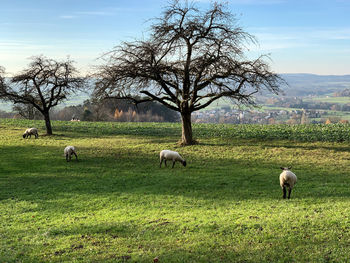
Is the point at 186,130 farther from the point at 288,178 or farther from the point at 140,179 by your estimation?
the point at 288,178

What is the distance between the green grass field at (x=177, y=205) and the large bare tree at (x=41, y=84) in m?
9.87

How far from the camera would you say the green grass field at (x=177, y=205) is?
8500mm

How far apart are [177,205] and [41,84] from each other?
2966 centimetres

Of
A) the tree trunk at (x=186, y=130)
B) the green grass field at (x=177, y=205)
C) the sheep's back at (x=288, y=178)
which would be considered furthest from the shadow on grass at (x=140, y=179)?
the tree trunk at (x=186, y=130)

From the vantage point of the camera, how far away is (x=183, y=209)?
1286cm

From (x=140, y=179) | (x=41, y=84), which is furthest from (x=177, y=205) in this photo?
(x=41, y=84)

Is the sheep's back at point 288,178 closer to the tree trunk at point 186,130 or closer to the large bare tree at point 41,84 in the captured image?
the tree trunk at point 186,130

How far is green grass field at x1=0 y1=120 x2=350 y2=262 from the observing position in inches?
335

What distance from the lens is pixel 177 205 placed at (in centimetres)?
1353

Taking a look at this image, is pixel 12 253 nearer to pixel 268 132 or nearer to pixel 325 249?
pixel 325 249

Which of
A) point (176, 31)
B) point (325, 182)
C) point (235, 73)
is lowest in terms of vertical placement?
point (325, 182)

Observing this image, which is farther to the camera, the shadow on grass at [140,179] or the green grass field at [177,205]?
the shadow on grass at [140,179]

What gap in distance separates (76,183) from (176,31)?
1581cm

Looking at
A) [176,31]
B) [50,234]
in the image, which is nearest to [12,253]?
[50,234]
